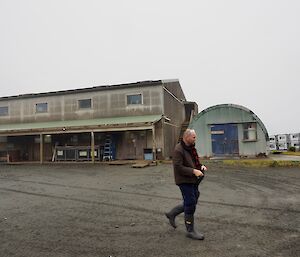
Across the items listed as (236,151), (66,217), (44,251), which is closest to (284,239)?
(44,251)

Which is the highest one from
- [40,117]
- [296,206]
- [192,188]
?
[40,117]

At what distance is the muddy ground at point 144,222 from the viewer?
3.79m

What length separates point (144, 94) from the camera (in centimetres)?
1997

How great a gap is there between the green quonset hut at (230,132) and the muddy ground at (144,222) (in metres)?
7.61

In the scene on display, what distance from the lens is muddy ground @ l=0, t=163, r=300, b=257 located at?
3.79 metres

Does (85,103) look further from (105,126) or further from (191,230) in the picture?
(191,230)

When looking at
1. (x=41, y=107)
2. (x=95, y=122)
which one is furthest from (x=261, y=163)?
(x=41, y=107)

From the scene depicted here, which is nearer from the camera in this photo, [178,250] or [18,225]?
[178,250]

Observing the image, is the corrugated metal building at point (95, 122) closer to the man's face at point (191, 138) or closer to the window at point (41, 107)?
the window at point (41, 107)

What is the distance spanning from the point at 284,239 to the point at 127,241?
99.8 inches

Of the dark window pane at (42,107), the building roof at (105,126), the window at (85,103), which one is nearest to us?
the building roof at (105,126)

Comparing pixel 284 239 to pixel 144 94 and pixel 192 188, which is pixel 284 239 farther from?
pixel 144 94

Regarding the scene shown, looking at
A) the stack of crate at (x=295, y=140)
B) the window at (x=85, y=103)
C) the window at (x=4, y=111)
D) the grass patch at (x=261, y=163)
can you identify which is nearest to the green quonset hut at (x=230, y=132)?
the grass patch at (x=261, y=163)

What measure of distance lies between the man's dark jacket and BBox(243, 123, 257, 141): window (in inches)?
544
